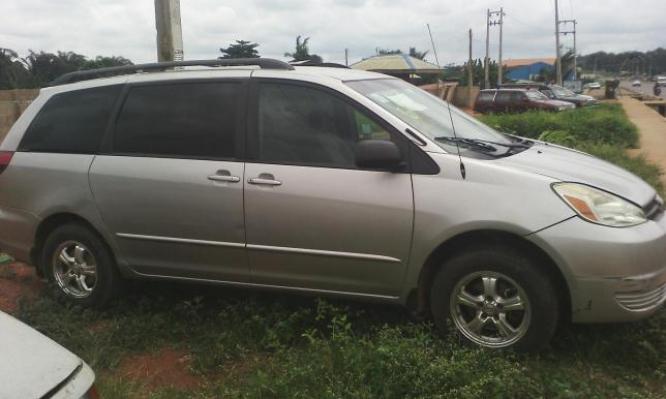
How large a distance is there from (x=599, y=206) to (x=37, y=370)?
9.01 ft

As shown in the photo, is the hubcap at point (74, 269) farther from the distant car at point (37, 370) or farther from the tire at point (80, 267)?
the distant car at point (37, 370)

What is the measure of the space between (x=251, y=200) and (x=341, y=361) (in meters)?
1.19

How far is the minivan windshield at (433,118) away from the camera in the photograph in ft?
12.8

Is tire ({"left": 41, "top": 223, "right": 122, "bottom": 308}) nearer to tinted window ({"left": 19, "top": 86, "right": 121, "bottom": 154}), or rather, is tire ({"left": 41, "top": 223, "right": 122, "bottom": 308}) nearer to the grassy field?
the grassy field

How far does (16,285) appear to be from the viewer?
5.55 meters

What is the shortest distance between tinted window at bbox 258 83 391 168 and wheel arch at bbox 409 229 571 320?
2.34ft

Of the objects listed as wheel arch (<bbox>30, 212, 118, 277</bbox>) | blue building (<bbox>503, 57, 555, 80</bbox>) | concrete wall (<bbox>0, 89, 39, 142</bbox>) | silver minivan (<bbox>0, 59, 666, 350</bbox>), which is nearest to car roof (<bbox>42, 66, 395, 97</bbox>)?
silver minivan (<bbox>0, 59, 666, 350</bbox>)

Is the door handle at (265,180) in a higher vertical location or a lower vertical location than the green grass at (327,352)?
higher

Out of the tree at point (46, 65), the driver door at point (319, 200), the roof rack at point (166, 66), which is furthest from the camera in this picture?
the tree at point (46, 65)

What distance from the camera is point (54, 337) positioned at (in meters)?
4.24

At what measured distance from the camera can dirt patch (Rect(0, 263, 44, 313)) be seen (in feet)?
16.6

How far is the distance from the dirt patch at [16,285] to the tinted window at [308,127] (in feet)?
8.02

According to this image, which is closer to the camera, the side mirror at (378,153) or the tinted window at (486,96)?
the side mirror at (378,153)

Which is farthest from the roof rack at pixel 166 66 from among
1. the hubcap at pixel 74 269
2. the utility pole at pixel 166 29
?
the utility pole at pixel 166 29
